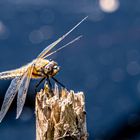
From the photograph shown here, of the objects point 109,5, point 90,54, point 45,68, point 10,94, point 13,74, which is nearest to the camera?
point 45,68

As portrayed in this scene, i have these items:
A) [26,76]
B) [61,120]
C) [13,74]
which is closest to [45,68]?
[26,76]

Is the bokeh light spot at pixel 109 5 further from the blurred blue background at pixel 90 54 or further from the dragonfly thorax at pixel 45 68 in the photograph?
the dragonfly thorax at pixel 45 68

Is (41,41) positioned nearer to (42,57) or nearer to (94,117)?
(94,117)

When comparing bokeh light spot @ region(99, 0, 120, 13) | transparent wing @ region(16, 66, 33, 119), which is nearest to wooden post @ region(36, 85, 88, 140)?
transparent wing @ region(16, 66, 33, 119)

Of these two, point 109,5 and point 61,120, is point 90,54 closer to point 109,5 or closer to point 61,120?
point 109,5

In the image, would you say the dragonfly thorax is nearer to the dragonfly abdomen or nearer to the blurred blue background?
the dragonfly abdomen

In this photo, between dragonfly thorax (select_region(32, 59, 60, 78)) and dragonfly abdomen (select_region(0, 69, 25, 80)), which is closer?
dragonfly thorax (select_region(32, 59, 60, 78))
